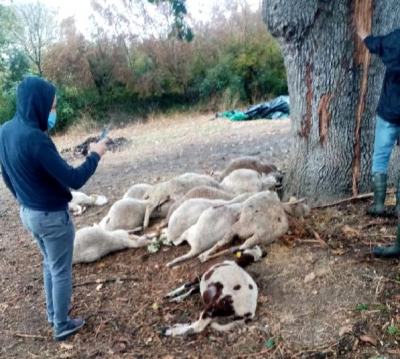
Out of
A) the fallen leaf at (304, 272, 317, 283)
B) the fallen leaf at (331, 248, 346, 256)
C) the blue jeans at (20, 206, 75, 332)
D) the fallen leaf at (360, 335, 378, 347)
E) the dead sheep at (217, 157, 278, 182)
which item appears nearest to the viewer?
the fallen leaf at (360, 335, 378, 347)

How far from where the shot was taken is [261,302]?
4055 millimetres

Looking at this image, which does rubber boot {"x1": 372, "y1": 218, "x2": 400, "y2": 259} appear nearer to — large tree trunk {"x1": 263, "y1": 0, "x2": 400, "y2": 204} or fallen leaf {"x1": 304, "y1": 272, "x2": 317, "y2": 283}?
fallen leaf {"x1": 304, "y1": 272, "x2": 317, "y2": 283}

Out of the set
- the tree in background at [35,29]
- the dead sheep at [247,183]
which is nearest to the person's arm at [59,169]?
the dead sheep at [247,183]

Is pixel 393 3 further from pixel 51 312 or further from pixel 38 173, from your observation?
pixel 51 312

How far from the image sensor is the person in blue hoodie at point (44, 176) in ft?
11.3

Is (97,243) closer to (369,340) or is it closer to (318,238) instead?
(318,238)

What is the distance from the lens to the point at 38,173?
355cm

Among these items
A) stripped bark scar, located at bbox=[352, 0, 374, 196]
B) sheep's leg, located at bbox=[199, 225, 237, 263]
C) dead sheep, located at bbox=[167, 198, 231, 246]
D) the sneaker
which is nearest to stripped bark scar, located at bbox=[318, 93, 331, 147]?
stripped bark scar, located at bbox=[352, 0, 374, 196]

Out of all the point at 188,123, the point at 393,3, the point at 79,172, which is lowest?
the point at 188,123

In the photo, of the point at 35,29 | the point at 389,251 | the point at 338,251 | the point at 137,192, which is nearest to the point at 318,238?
the point at 338,251

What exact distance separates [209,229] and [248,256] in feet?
1.96

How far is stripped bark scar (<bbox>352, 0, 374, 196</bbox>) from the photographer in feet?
17.4

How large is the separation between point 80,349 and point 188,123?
557 inches

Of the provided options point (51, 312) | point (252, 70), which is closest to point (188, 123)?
point (252, 70)
